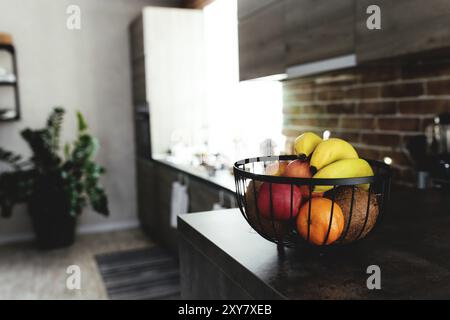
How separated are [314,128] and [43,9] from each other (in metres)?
3.05

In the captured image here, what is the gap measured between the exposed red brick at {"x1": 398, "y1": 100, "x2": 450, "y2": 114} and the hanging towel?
1.68m

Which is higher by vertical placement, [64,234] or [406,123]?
[406,123]

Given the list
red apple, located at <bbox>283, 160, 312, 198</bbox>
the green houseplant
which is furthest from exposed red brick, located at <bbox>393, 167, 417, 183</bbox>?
the green houseplant

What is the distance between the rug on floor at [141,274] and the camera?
2.86 metres

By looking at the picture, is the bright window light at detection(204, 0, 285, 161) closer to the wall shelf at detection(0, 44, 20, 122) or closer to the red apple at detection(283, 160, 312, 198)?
the wall shelf at detection(0, 44, 20, 122)

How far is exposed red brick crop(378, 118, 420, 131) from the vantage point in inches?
71.8

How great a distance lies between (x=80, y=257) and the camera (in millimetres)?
3648

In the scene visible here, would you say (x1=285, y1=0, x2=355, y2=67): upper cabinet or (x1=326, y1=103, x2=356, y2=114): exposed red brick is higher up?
(x1=285, y1=0, x2=355, y2=67): upper cabinet

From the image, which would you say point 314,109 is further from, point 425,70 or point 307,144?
point 307,144

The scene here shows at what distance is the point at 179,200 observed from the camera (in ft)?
10.2

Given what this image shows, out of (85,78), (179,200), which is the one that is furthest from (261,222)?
(85,78)
